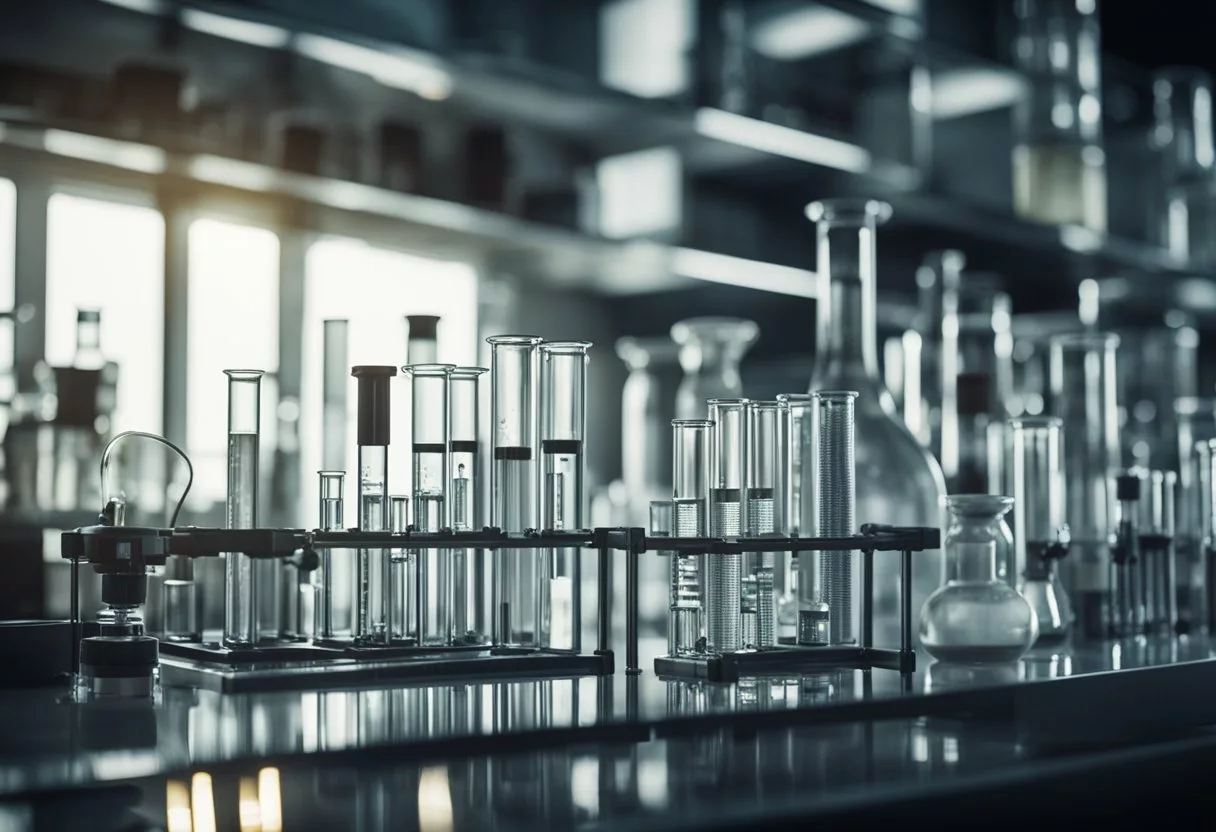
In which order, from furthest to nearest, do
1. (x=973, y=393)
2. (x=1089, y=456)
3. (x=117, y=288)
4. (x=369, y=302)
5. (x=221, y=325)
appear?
(x=369, y=302), (x=221, y=325), (x=117, y=288), (x=973, y=393), (x=1089, y=456)

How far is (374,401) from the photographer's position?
1300mm

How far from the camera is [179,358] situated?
2.72 meters

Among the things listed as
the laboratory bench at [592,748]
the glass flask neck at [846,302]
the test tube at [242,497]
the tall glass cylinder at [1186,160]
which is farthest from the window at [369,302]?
the tall glass cylinder at [1186,160]

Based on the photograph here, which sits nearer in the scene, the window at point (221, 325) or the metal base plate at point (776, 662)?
the metal base plate at point (776, 662)

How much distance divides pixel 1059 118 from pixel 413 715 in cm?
301

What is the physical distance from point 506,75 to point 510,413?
4.85 ft

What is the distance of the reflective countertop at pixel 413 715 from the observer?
2.87ft

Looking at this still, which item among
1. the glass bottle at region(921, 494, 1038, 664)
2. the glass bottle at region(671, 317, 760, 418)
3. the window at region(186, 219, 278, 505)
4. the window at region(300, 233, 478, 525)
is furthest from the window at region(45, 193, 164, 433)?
the glass bottle at region(921, 494, 1038, 664)

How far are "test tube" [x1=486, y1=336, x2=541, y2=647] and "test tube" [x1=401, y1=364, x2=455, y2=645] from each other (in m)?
0.05

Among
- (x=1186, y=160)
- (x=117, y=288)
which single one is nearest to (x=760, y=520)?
(x=117, y=288)

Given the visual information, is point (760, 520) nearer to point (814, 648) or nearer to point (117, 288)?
Result: point (814, 648)

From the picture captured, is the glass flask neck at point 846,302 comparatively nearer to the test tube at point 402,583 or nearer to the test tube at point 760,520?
the test tube at point 760,520

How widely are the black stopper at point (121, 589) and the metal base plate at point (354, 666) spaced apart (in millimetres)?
80

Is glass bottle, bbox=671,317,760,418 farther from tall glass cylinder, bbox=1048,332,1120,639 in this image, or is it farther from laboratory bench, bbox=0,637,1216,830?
laboratory bench, bbox=0,637,1216,830
